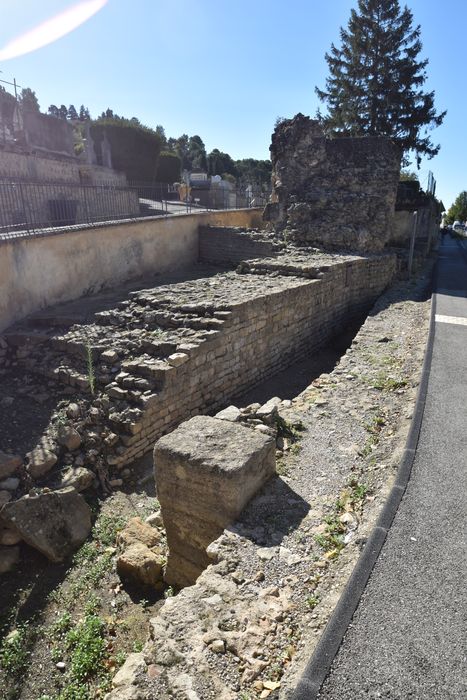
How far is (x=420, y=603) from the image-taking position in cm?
289

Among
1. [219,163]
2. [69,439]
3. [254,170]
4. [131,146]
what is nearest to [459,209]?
[254,170]

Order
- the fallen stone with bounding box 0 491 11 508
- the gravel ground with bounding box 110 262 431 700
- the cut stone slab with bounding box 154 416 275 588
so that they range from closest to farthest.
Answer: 1. the gravel ground with bounding box 110 262 431 700
2. the cut stone slab with bounding box 154 416 275 588
3. the fallen stone with bounding box 0 491 11 508

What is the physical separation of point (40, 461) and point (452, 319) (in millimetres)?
9104

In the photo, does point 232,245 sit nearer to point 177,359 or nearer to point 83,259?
point 83,259

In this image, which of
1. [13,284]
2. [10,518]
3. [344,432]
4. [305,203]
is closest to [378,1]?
[305,203]

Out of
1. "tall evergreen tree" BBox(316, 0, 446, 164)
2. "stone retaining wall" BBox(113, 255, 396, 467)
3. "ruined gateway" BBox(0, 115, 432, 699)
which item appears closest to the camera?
"ruined gateway" BBox(0, 115, 432, 699)

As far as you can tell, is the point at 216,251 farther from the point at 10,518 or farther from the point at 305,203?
the point at 10,518

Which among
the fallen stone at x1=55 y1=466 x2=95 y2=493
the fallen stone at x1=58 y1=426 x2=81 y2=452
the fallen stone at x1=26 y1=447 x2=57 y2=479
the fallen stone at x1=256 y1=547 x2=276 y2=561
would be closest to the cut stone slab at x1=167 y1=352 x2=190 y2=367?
the fallen stone at x1=58 y1=426 x2=81 y2=452

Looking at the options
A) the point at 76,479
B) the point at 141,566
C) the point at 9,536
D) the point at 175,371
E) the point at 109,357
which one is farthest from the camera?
the point at 109,357

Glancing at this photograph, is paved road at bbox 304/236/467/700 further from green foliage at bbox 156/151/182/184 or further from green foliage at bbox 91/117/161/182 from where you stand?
green foliage at bbox 156/151/182/184

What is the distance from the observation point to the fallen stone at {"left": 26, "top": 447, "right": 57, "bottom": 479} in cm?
579

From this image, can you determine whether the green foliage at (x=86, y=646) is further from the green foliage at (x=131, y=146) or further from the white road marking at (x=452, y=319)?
the green foliage at (x=131, y=146)

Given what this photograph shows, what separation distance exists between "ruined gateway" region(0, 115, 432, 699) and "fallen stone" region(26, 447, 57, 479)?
1cm

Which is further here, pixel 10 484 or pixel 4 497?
pixel 10 484
